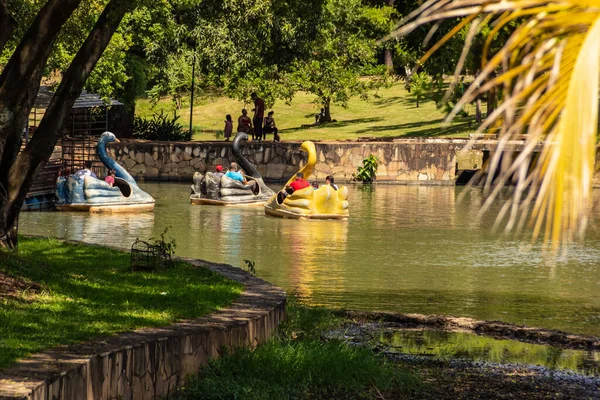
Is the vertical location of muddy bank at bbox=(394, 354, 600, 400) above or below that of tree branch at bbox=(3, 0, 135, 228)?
below

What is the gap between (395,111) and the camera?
5550 cm

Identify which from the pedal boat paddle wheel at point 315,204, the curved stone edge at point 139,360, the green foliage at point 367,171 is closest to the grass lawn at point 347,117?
the green foliage at point 367,171

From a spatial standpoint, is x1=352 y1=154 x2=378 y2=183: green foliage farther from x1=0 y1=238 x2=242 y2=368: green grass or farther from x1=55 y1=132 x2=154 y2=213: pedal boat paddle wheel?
x1=0 y1=238 x2=242 y2=368: green grass

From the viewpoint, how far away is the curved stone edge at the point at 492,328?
11081 millimetres

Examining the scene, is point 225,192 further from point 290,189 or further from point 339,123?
point 339,123

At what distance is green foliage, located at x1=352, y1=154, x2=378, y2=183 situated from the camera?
→ 37844mm

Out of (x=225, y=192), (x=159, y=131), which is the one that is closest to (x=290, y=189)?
(x=225, y=192)

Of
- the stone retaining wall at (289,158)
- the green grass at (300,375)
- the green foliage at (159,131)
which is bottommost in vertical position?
the green grass at (300,375)

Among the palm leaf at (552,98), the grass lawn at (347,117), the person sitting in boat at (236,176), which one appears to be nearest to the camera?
the palm leaf at (552,98)

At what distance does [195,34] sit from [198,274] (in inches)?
1370

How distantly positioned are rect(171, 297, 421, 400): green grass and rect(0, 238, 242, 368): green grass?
66 centimetres

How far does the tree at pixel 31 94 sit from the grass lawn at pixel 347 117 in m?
32.9

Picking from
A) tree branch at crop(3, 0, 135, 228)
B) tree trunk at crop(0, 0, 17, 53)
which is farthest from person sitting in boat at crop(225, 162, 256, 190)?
tree trunk at crop(0, 0, 17, 53)

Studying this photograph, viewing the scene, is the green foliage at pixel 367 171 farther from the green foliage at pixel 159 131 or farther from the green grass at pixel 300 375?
the green grass at pixel 300 375
